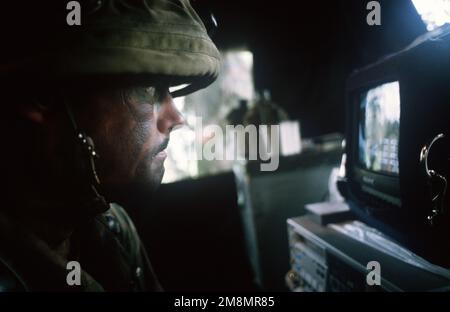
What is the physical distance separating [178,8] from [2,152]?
88 centimetres

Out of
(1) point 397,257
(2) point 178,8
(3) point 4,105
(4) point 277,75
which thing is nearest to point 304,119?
(4) point 277,75

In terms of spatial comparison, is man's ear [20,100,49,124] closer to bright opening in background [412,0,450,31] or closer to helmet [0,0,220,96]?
helmet [0,0,220,96]

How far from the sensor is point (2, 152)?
1133 millimetres

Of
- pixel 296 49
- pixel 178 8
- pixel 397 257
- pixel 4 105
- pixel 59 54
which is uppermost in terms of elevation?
pixel 296 49

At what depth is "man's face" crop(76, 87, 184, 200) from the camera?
109 centimetres

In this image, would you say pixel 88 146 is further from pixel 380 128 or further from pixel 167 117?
pixel 380 128

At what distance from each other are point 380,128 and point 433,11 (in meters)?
0.57

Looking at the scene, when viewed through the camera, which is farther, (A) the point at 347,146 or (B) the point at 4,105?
(A) the point at 347,146

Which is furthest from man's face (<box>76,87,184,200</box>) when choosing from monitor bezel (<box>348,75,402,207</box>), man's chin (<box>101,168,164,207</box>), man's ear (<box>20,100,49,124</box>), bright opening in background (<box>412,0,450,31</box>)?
bright opening in background (<box>412,0,450,31</box>)

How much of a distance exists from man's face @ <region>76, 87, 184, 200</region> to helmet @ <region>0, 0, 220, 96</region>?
0.13 metres

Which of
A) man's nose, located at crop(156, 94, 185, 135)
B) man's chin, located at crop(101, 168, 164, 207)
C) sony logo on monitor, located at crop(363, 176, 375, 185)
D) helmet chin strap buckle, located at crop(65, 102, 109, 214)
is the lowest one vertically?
sony logo on monitor, located at crop(363, 176, 375, 185)

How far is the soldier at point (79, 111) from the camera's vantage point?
930 mm

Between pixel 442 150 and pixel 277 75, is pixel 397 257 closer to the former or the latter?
pixel 442 150
